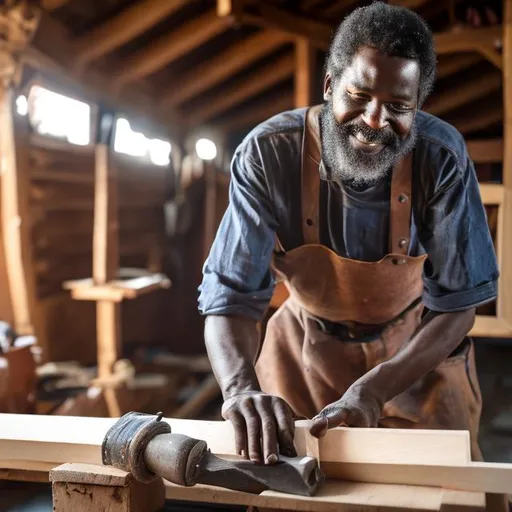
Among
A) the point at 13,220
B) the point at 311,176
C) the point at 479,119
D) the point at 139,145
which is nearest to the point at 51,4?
the point at 13,220

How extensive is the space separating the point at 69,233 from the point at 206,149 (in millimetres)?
2605

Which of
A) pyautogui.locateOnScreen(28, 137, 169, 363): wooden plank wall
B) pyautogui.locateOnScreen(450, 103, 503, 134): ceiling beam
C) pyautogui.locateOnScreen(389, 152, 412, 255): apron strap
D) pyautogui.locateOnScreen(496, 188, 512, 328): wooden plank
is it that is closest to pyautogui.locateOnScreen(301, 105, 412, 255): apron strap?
pyautogui.locateOnScreen(389, 152, 412, 255): apron strap

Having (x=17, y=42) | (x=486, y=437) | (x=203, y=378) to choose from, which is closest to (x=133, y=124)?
(x=17, y=42)

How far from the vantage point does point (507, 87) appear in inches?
159

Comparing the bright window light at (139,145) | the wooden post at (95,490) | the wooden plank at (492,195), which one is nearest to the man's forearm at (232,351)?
the wooden post at (95,490)

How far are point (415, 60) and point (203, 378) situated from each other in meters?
5.39

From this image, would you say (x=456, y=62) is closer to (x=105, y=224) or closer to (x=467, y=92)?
(x=467, y=92)

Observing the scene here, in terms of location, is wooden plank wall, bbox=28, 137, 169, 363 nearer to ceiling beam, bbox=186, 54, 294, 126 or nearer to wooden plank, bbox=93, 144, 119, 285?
wooden plank, bbox=93, 144, 119, 285

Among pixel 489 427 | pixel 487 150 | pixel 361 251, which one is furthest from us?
pixel 489 427

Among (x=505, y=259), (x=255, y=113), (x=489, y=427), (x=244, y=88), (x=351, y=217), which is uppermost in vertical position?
(x=244, y=88)

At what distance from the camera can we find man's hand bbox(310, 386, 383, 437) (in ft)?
4.39

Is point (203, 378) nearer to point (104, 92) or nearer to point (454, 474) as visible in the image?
point (104, 92)

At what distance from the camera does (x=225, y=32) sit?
6172 millimetres

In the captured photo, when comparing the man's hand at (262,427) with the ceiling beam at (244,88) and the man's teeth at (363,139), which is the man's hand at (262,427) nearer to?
the man's teeth at (363,139)
